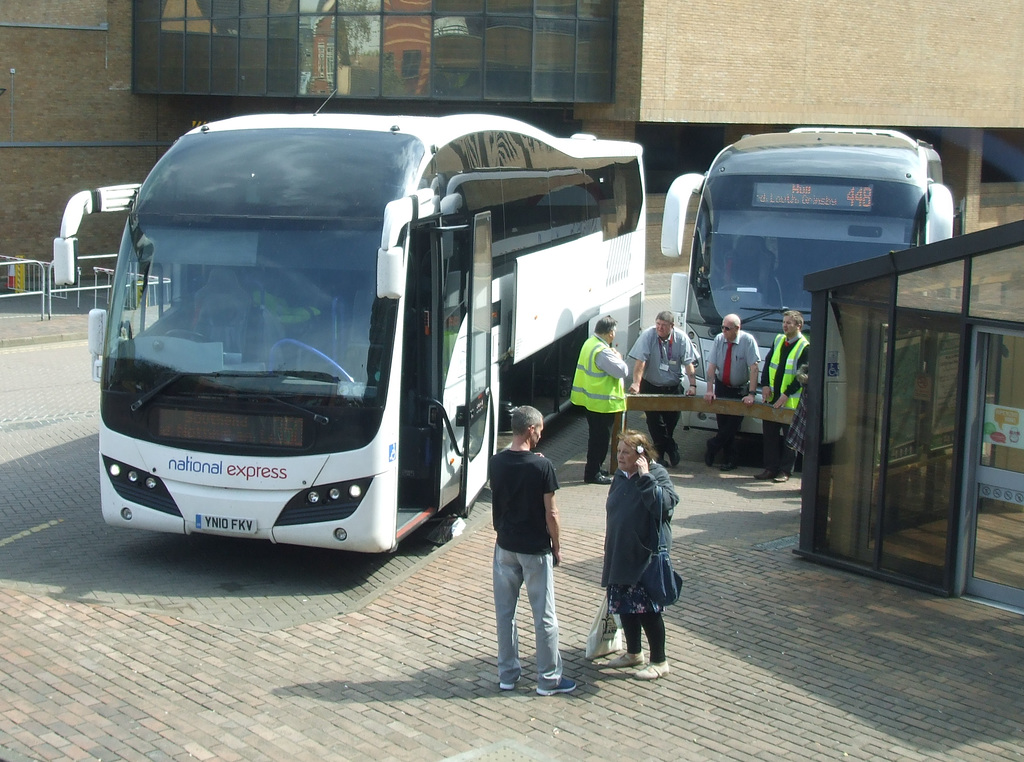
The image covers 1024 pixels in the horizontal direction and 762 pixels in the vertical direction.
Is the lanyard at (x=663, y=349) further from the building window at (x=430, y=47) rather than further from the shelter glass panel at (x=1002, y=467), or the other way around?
the building window at (x=430, y=47)

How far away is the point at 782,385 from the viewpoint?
1194cm

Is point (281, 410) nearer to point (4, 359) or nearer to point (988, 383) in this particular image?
point (988, 383)

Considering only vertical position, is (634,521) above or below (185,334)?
below

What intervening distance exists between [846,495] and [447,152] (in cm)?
411

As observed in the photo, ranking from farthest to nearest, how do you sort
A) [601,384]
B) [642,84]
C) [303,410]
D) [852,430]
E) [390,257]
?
[642,84] → [601,384] → [852,430] → [303,410] → [390,257]

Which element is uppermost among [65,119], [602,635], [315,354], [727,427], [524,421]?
[65,119]

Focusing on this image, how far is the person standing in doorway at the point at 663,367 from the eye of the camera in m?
12.5

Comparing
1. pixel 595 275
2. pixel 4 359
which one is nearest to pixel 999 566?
pixel 595 275

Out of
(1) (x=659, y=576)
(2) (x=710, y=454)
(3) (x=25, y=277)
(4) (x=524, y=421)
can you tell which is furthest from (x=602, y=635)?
(3) (x=25, y=277)

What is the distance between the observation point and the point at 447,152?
379 inches

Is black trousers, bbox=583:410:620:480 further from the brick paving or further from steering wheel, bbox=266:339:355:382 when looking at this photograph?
steering wheel, bbox=266:339:355:382

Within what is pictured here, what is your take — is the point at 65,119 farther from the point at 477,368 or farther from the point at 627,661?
the point at 627,661

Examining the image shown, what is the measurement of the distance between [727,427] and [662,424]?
0.69 meters

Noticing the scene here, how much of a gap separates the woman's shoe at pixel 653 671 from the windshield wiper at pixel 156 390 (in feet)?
12.2
